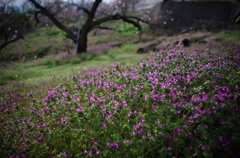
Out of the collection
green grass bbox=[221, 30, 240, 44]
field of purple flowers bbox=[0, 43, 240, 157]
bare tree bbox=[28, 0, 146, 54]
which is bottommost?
field of purple flowers bbox=[0, 43, 240, 157]

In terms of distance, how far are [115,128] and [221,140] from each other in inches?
71.6

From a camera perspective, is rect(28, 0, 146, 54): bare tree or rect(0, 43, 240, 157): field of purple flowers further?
rect(28, 0, 146, 54): bare tree

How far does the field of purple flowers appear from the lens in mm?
3133

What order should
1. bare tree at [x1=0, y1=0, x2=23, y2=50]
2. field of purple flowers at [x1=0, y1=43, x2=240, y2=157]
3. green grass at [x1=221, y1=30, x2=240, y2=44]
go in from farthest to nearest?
1. bare tree at [x1=0, y1=0, x2=23, y2=50]
2. green grass at [x1=221, y1=30, x2=240, y2=44]
3. field of purple flowers at [x1=0, y1=43, x2=240, y2=157]

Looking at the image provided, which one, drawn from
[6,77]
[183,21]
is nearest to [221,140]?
[6,77]

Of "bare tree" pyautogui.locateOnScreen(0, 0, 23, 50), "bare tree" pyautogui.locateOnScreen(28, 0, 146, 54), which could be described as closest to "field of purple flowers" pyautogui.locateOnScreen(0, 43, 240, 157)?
"bare tree" pyautogui.locateOnScreen(28, 0, 146, 54)

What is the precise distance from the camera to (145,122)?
3551 mm

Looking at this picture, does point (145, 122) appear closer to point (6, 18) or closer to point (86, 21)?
point (86, 21)

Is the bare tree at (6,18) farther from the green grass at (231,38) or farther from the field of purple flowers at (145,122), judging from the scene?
the green grass at (231,38)

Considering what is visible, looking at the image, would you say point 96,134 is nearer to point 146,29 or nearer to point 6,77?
point 6,77

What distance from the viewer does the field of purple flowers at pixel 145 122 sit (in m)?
3.13

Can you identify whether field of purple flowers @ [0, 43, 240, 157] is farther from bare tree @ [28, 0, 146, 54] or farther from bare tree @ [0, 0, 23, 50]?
bare tree @ [0, 0, 23, 50]

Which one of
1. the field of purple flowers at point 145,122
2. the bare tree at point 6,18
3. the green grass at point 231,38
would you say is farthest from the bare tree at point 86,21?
the field of purple flowers at point 145,122

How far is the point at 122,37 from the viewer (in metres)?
29.0
